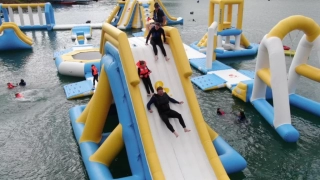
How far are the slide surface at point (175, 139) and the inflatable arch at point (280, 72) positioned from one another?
12.8 feet

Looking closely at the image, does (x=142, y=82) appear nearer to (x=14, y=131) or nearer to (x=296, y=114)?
(x=14, y=131)

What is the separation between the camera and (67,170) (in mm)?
9008

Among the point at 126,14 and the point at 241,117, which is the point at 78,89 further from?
the point at 126,14

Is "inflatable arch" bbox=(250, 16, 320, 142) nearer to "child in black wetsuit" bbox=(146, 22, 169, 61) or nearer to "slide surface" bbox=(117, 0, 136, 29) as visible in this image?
"child in black wetsuit" bbox=(146, 22, 169, 61)

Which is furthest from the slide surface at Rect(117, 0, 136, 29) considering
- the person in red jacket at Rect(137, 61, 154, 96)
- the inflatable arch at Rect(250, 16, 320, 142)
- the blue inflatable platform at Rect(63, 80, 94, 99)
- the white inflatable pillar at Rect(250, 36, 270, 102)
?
the person in red jacket at Rect(137, 61, 154, 96)

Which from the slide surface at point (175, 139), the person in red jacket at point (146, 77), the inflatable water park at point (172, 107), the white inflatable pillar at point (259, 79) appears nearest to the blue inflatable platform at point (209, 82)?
the inflatable water park at point (172, 107)

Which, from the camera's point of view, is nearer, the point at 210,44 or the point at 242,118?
the point at 242,118

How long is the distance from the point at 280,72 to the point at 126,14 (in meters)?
22.4

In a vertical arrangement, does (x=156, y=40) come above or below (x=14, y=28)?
above

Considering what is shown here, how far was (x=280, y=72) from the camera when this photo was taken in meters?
10.6

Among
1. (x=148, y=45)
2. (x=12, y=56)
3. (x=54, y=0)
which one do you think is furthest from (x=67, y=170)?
(x=54, y=0)

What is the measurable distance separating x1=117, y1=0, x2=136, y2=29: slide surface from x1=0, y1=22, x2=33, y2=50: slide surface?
10.2 m

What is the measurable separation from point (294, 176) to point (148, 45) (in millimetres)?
5724

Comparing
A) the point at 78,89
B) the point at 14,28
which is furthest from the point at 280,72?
the point at 14,28
